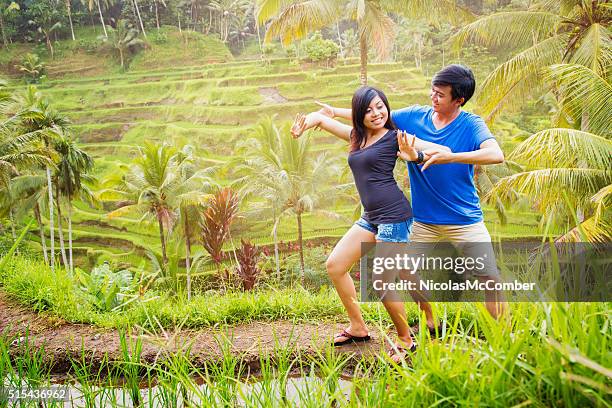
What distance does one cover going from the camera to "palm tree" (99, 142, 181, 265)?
14047 millimetres

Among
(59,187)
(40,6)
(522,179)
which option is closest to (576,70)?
(522,179)

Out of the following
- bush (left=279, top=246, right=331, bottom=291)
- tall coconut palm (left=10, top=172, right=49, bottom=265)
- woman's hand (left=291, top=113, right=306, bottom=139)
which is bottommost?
bush (left=279, top=246, right=331, bottom=291)

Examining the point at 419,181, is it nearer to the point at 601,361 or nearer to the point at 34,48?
the point at 601,361

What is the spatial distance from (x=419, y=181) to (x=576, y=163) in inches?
225

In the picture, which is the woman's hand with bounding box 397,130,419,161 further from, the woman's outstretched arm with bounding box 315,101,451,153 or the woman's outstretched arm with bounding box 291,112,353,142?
the woman's outstretched arm with bounding box 291,112,353,142

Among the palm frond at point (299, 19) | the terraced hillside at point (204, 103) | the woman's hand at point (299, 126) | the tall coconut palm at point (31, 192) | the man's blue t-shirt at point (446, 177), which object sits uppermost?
the palm frond at point (299, 19)

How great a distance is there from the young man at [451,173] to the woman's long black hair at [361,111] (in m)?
0.13

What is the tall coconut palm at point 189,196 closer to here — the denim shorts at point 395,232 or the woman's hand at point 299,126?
the woman's hand at point 299,126

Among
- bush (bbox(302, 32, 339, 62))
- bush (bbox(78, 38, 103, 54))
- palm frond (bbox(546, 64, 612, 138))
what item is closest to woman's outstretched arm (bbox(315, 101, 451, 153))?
palm frond (bbox(546, 64, 612, 138))

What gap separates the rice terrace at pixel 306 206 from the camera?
4.23 feet

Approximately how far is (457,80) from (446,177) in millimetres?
342

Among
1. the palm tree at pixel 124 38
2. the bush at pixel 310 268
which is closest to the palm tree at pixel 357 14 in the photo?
the bush at pixel 310 268

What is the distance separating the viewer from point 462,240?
1.96 meters

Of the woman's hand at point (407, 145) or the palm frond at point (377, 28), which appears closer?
the woman's hand at point (407, 145)
